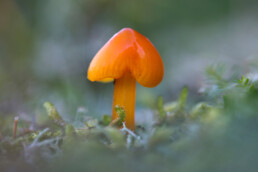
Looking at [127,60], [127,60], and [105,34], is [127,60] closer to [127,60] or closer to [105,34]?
[127,60]

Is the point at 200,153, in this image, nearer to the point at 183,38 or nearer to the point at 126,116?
the point at 126,116

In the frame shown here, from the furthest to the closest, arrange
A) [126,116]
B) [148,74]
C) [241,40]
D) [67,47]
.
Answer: [241,40]
[67,47]
[126,116]
[148,74]

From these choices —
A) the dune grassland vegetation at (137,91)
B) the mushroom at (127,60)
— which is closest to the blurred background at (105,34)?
the dune grassland vegetation at (137,91)

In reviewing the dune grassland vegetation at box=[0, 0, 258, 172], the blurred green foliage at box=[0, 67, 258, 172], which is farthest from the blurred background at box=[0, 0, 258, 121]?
the blurred green foliage at box=[0, 67, 258, 172]

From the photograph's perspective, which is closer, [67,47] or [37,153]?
[37,153]

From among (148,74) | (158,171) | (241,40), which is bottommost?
(158,171)

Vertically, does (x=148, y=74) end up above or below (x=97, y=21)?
below

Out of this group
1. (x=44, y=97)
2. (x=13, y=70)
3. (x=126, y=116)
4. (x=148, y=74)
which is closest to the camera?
(x=148, y=74)

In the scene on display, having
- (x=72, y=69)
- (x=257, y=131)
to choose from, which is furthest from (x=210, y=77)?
(x=72, y=69)
